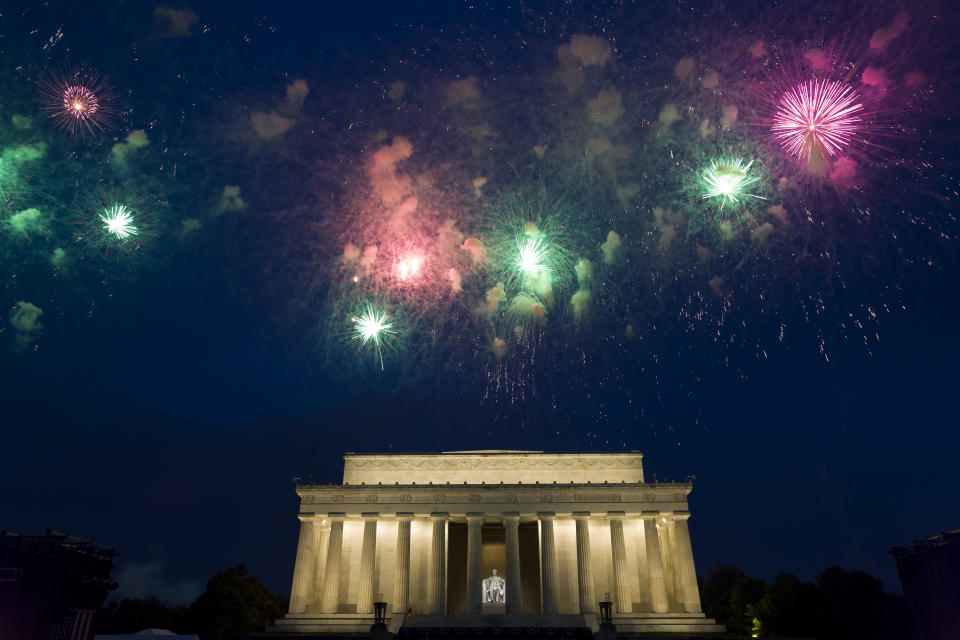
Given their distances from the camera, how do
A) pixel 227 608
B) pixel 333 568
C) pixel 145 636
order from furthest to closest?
pixel 227 608 → pixel 333 568 → pixel 145 636

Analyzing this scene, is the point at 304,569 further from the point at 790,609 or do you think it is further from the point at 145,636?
the point at 790,609

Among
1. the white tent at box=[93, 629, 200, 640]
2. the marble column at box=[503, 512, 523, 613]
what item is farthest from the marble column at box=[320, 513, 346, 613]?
the white tent at box=[93, 629, 200, 640]

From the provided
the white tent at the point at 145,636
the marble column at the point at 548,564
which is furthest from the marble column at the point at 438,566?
the white tent at the point at 145,636

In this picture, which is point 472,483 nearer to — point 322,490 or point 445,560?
point 445,560

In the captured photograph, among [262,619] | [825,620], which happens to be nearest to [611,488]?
[825,620]

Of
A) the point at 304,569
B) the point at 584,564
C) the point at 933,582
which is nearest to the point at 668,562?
the point at 584,564
